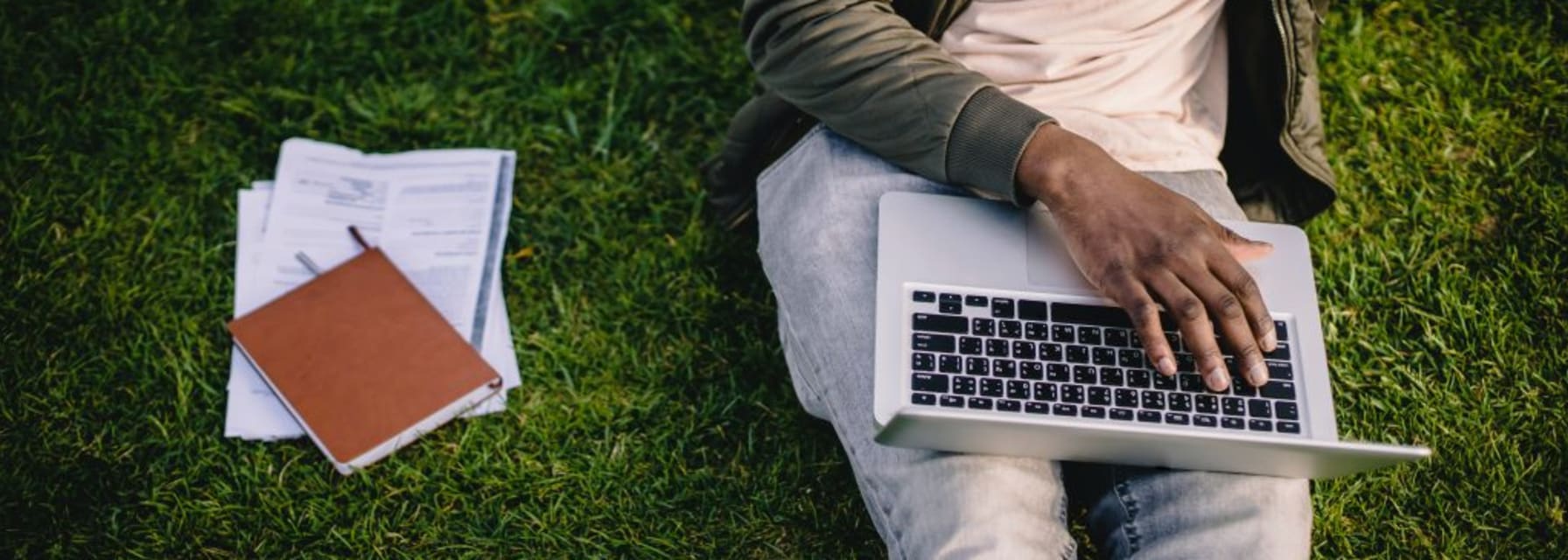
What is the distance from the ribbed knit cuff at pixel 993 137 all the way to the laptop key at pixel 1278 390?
19.1 inches

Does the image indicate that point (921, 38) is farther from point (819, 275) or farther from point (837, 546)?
point (837, 546)

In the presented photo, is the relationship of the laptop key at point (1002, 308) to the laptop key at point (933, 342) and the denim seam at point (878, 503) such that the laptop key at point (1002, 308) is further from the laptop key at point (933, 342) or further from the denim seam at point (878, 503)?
the denim seam at point (878, 503)

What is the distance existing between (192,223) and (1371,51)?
304 centimetres

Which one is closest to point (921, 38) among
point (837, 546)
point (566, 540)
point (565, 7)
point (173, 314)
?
point (837, 546)

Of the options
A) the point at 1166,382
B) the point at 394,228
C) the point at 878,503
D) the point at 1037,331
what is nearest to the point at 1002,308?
the point at 1037,331

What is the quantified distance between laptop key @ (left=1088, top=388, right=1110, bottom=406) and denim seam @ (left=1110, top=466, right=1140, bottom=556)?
0.21 meters

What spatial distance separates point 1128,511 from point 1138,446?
11.0 inches

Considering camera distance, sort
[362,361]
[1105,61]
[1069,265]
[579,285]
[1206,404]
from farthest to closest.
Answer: [579,285] < [362,361] < [1105,61] < [1069,265] < [1206,404]

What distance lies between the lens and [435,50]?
3.04 m

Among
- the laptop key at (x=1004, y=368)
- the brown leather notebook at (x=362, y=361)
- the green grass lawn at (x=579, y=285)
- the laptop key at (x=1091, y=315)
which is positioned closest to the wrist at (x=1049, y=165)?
the laptop key at (x=1091, y=315)

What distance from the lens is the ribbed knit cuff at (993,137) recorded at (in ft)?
6.06

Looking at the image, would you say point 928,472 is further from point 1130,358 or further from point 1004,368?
point 1130,358

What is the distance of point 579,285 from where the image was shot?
2.66 m

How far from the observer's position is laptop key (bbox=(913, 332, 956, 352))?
181cm
